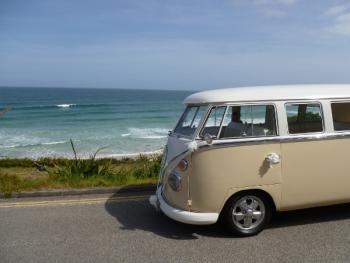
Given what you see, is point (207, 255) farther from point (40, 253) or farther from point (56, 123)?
point (56, 123)

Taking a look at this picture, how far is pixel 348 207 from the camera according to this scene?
24.3ft

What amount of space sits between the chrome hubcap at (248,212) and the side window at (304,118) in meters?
1.14

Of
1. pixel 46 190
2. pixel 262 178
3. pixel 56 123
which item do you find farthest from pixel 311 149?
pixel 56 123

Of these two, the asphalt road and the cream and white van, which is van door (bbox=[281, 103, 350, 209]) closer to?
the cream and white van

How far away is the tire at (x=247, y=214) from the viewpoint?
19.9 feet

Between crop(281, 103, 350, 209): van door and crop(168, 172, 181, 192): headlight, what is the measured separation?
147cm

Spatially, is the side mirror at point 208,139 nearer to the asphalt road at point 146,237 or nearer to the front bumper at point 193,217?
the front bumper at point 193,217

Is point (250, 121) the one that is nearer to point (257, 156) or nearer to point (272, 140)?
point (272, 140)

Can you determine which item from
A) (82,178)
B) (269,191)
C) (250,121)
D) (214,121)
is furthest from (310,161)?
(82,178)

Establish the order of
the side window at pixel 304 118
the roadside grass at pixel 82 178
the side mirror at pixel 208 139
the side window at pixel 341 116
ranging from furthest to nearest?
the roadside grass at pixel 82 178
the side window at pixel 341 116
the side window at pixel 304 118
the side mirror at pixel 208 139

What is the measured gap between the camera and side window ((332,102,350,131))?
6.43 m

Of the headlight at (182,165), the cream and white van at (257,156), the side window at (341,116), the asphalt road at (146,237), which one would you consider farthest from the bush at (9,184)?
the side window at (341,116)

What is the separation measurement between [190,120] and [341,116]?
225 centimetres

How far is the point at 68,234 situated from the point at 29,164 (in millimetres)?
8801
